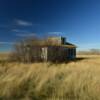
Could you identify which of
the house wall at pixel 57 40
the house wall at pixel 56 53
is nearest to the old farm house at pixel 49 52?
the house wall at pixel 56 53

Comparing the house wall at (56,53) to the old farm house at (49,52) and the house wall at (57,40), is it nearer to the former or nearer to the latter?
the old farm house at (49,52)

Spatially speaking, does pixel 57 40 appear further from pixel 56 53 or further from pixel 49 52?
pixel 49 52

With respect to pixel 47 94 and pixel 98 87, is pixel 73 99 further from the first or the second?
pixel 98 87

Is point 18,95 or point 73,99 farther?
point 18,95

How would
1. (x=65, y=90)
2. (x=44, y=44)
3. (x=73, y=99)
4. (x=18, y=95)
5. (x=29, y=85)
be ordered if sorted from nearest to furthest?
(x=73, y=99), (x=18, y=95), (x=65, y=90), (x=29, y=85), (x=44, y=44)

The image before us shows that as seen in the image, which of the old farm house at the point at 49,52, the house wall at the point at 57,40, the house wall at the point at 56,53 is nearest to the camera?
the old farm house at the point at 49,52

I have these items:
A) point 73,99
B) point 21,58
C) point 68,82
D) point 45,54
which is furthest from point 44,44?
point 73,99

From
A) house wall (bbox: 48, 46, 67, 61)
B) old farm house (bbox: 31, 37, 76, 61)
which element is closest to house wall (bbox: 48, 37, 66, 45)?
old farm house (bbox: 31, 37, 76, 61)

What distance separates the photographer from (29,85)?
8.20m

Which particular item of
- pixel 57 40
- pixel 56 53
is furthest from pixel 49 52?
pixel 57 40

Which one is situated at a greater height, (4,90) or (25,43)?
(25,43)

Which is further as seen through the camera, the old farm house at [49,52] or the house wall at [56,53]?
the house wall at [56,53]

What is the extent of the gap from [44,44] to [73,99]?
2395 cm

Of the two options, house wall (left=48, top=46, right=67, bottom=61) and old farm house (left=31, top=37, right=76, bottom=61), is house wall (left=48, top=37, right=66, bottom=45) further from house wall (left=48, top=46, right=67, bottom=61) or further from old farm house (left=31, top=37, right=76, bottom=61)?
house wall (left=48, top=46, right=67, bottom=61)
